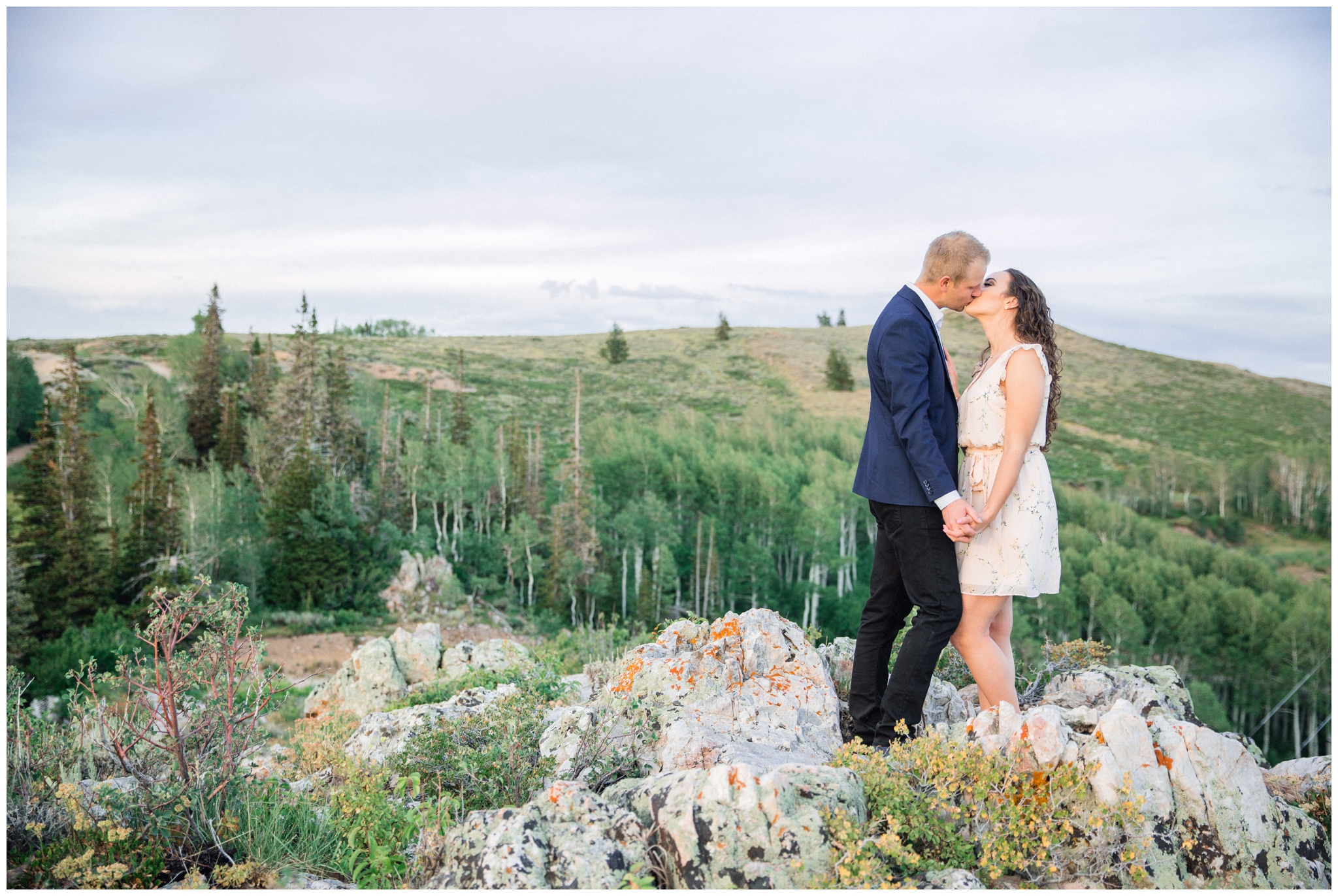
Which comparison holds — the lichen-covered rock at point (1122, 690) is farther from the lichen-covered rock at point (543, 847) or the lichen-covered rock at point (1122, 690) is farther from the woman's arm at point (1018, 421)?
the lichen-covered rock at point (543, 847)

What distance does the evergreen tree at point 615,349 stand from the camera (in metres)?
72.1

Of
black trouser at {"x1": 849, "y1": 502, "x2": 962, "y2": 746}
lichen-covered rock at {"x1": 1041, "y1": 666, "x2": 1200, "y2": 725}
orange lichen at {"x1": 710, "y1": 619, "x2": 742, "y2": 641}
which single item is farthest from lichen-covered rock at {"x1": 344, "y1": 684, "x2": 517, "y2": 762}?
lichen-covered rock at {"x1": 1041, "y1": 666, "x2": 1200, "y2": 725}

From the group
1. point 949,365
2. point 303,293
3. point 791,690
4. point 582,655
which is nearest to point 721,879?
point 791,690

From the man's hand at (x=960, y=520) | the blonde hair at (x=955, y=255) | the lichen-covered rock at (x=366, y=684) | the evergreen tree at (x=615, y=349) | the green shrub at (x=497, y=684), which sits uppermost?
the evergreen tree at (x=615, y=349)

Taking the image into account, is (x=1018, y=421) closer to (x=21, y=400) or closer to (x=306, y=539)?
(x=306, y=539)

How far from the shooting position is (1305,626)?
34.9 m

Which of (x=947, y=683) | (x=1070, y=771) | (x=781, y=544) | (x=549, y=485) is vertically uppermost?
(x=1070, y=771)

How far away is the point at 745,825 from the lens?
2775 mm

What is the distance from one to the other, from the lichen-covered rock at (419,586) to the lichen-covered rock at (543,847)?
25946mm

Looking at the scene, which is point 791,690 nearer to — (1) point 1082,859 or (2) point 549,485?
(1) point 1082,859

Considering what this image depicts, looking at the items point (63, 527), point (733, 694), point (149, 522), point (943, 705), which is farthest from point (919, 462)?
point (149, 522)

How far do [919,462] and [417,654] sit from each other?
8778 mm

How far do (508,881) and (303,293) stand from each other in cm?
3574

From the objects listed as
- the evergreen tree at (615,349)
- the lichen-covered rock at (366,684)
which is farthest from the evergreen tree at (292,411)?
the evergreen tree at (615,349)
